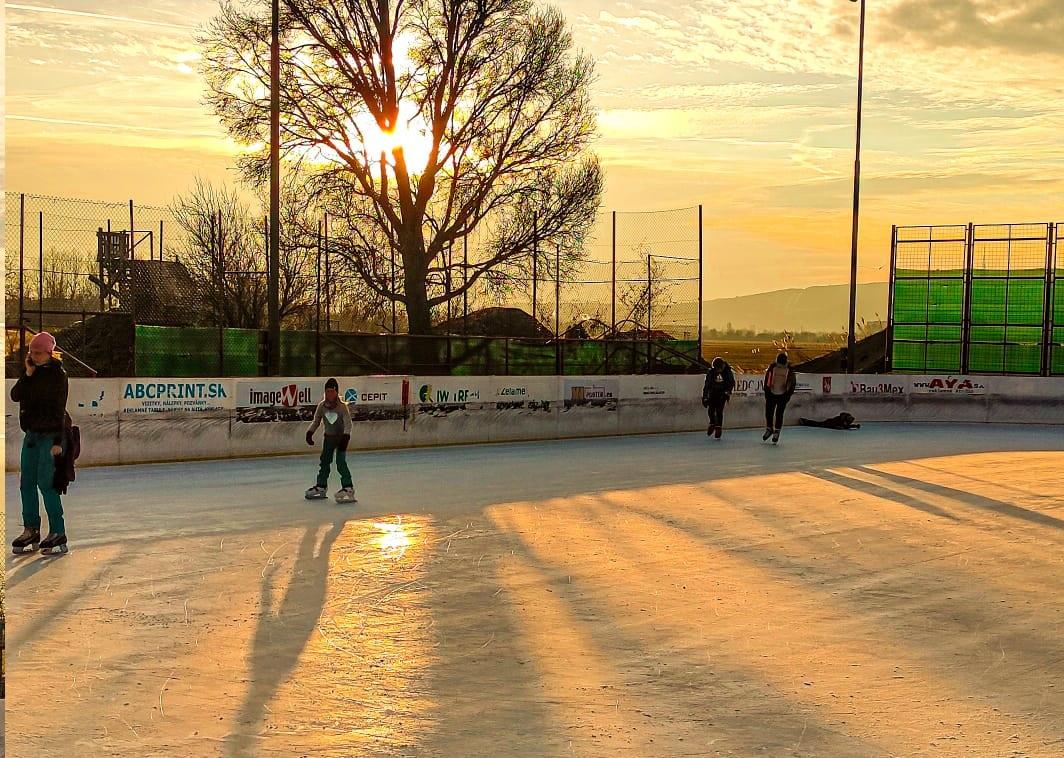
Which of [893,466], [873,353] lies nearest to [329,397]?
[893,466]

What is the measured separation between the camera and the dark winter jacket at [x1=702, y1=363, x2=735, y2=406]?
25.5 metres

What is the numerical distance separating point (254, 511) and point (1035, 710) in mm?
8966

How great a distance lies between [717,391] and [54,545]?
1741cm

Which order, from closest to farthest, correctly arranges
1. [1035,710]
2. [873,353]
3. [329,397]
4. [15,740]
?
[15,740], [1035,710], [329,397], [873,353]

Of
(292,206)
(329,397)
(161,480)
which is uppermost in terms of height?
(292,206)

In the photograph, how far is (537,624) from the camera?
7703 millimetres

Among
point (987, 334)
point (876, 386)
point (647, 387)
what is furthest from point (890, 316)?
point (647, 387)

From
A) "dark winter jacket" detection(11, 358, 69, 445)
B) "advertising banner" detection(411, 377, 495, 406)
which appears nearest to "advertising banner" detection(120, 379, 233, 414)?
"advertising banner" detection(411, 377, 495, 406)

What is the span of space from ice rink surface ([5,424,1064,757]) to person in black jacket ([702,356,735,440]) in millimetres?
10084

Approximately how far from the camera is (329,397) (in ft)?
46.2

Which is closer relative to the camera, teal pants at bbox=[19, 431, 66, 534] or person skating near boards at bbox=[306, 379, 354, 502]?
teal pants at bbox=[19, 431, 66, 534]

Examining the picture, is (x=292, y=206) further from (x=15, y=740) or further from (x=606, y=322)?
(x=15, y=740)

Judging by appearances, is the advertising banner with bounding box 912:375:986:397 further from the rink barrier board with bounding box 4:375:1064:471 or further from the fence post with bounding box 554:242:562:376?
the fence post with bounding box 554:242:562:376

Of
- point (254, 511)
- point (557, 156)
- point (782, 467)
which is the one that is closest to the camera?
point (254, 511)
